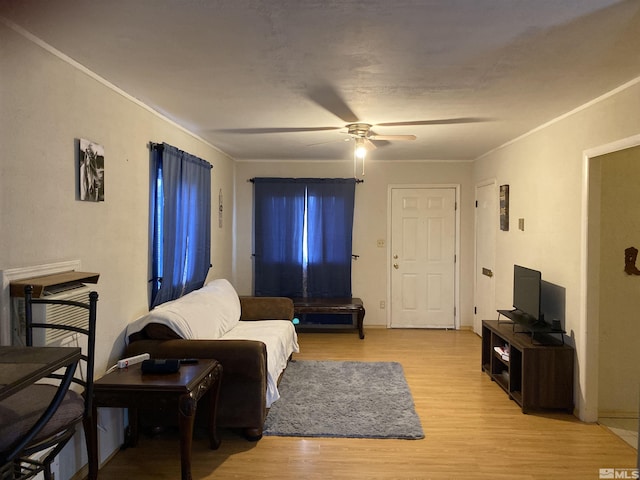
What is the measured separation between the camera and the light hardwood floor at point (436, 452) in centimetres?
266

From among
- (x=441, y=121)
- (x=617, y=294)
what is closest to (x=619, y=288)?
(x=617, y=294)

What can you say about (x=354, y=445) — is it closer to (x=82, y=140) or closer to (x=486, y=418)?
(x=486, y=418)

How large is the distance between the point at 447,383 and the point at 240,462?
84.8 inches

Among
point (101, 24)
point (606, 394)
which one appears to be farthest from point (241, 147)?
point (606, 394)

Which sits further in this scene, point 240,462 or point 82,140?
point 240,462

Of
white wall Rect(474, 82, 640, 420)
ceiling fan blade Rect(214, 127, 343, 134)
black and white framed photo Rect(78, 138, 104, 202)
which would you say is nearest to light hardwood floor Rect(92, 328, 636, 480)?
white wall Rect(474, 82, 640, 420)

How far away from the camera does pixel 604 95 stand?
3.04 m

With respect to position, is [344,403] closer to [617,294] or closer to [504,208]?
[617,294]

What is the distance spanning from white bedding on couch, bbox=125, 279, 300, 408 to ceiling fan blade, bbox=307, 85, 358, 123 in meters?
1.81

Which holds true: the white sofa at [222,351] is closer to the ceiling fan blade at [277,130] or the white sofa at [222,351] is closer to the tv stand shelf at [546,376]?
the ceiling fan blade at [277,130]

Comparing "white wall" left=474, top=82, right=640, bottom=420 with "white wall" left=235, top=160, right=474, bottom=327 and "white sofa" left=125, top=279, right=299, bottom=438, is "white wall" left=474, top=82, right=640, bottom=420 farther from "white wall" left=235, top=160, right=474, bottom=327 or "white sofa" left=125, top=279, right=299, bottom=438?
"white sofa" left=125, top=279, right=299, bottom=438

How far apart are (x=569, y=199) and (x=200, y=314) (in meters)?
3.03

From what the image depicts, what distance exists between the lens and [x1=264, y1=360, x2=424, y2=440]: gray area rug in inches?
125

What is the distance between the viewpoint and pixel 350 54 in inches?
91.0
